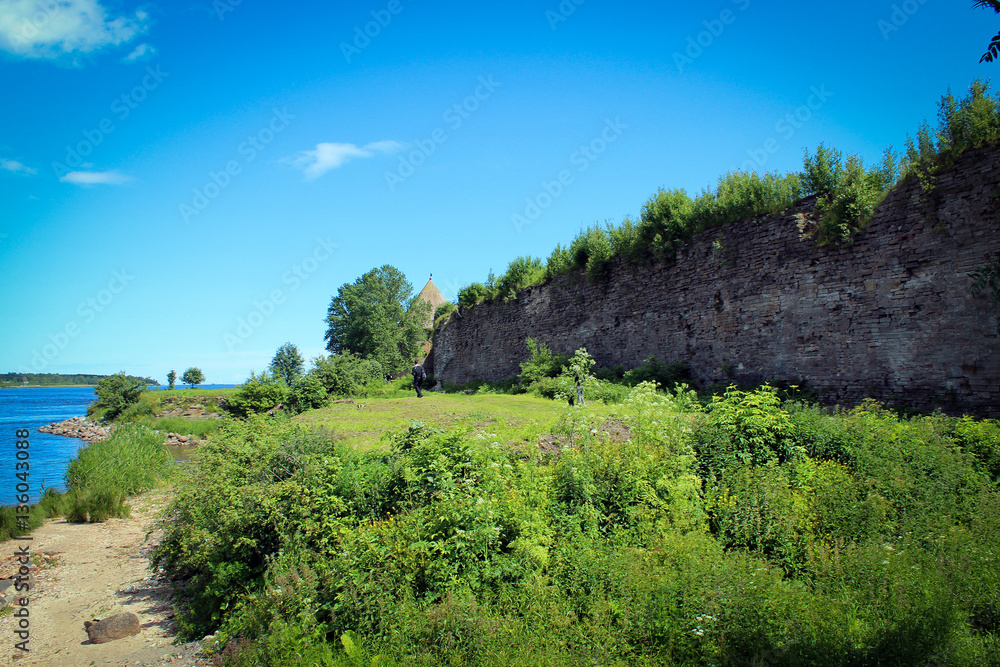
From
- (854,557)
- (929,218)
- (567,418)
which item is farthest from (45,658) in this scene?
(929,218)

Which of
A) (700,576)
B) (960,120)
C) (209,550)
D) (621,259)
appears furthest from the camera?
(621,259)

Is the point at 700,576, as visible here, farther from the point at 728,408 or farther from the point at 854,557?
the point at 728,408

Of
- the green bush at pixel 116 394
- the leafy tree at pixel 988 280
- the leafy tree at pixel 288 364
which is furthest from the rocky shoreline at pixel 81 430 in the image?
the leafy tree at pixel 988 280

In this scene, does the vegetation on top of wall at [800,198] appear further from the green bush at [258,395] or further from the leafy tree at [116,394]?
the leafy tree at [116,394]

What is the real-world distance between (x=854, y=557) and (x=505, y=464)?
3766 millimetres

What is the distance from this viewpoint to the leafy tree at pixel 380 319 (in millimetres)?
43219

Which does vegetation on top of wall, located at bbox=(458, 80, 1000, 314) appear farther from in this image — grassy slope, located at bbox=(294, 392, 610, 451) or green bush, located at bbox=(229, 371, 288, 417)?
green bush, located at bbox=(229, 371, 288, 417)

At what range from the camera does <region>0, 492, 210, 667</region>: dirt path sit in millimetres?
6176

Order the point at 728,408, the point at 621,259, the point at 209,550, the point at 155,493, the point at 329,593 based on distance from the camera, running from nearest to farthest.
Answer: the point at 329,593 → the point at 209,550 → the point at 728,408 → the point at 155,493 → the point at 621,259

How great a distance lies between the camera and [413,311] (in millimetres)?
50062

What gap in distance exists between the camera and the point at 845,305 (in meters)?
10.9

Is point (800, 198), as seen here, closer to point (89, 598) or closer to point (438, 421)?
point (438, 421)

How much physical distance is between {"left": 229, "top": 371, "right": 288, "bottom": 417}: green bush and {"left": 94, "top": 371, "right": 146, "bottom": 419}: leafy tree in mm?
25507

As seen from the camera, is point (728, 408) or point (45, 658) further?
point (728, 408)
